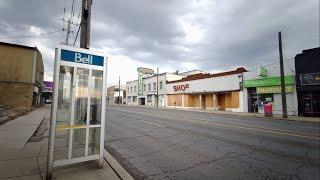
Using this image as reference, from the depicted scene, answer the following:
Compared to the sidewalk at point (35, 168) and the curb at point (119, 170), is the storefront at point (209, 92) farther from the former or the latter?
the sidewalk at point (35, 168)

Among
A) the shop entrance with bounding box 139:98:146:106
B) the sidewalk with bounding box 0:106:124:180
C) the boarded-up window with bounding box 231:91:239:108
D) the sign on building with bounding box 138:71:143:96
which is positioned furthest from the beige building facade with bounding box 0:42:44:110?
the shop entrance with bounding box 139:98:146:106

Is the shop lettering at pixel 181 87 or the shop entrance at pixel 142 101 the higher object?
the shop lettering at pixel 181 87

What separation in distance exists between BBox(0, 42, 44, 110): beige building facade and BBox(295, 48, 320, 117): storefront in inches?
1292

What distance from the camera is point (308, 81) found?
22.8m

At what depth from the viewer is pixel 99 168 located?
5254 millimetres

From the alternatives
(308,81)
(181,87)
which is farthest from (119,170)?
(181,87)

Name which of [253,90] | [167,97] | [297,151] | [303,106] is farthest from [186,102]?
[297,151]

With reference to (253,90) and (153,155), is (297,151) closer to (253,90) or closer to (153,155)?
(153,155)

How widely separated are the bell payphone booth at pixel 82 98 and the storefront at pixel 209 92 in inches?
1100

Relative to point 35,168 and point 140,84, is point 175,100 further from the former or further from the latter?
point 35,168

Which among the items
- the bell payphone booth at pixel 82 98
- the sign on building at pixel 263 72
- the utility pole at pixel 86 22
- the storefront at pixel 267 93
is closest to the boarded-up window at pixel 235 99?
the storefront at pixel 267 93

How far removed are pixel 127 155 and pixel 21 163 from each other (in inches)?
111

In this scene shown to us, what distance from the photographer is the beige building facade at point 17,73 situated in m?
27.8

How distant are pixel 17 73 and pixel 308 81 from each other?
114 feet
